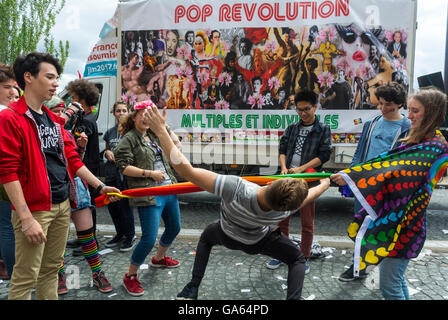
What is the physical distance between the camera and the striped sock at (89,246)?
300 cm

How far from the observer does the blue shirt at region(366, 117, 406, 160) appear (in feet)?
10.3

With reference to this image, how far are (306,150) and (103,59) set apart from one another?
15.7ft

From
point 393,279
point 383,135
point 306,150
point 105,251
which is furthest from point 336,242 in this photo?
point 105,251

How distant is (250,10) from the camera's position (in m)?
5.44

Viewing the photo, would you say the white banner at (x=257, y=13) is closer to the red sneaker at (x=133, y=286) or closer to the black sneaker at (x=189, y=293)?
the red sneaker at (x=133, y=286)

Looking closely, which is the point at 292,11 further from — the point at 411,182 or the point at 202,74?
the point at 411,182

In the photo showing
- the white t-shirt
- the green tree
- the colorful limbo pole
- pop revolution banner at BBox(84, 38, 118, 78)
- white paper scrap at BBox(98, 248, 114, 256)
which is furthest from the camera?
the green tree

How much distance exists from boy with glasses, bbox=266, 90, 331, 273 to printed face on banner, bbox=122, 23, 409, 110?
6.27 feet

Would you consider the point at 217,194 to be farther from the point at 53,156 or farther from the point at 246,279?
the point at 246,279

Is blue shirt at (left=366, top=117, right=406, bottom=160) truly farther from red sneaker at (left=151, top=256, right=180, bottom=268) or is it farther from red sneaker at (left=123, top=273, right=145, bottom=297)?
red sneaker at (left=123, top=273, right=145, bottom=297)

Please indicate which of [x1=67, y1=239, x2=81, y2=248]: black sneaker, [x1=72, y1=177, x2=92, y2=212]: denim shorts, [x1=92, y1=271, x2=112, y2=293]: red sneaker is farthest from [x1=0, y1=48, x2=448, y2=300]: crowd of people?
[x1=67, y1=239, x2=81, y2=248]: black sneaker

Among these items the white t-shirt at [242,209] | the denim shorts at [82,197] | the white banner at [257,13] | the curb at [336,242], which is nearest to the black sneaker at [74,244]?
the curb at [336,242]
